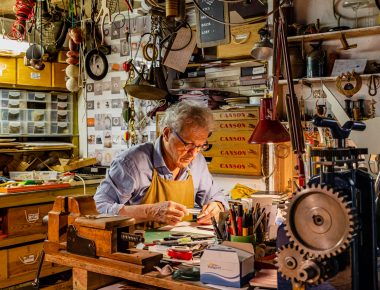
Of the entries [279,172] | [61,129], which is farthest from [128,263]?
[61,129]

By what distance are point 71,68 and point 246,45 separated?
2.11m

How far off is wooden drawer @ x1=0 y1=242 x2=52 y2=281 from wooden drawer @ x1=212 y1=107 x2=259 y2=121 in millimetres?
2250

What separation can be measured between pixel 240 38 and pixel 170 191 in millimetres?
2370

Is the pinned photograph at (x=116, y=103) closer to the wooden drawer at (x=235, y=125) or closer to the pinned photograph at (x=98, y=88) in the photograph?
the pinned photograph at (x=98, y=88)

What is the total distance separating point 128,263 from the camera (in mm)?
1616

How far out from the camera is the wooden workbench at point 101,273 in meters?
1.49

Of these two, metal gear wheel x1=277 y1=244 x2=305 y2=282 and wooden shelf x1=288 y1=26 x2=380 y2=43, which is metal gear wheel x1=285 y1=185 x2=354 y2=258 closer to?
metal gear wheel x1=277 y1=244 x2=305 y2=282

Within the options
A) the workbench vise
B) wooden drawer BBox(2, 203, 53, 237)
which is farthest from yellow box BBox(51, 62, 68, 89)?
the workbench vise

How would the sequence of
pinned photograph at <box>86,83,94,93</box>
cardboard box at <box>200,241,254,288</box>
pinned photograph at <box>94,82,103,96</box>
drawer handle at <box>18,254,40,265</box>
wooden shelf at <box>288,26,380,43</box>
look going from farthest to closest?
pinned photograph at <box>86,83,94,93</box>
pinned photograph at <box>94,82,103,96</box>
drawer handle at <box>18,254,40,265</box>
wooden shelf at <box>288,26,380,43</box>
cardboard box at <box>200,241,254,288</box>

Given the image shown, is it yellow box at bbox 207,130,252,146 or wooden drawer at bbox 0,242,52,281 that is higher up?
yellow box at bbox 207,130,252,146

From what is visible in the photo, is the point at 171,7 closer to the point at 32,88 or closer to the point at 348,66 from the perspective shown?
the point at 348,66

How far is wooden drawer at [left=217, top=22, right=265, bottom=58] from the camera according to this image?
4703 mm

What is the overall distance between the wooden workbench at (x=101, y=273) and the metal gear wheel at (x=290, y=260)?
37cm

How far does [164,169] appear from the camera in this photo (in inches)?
120
